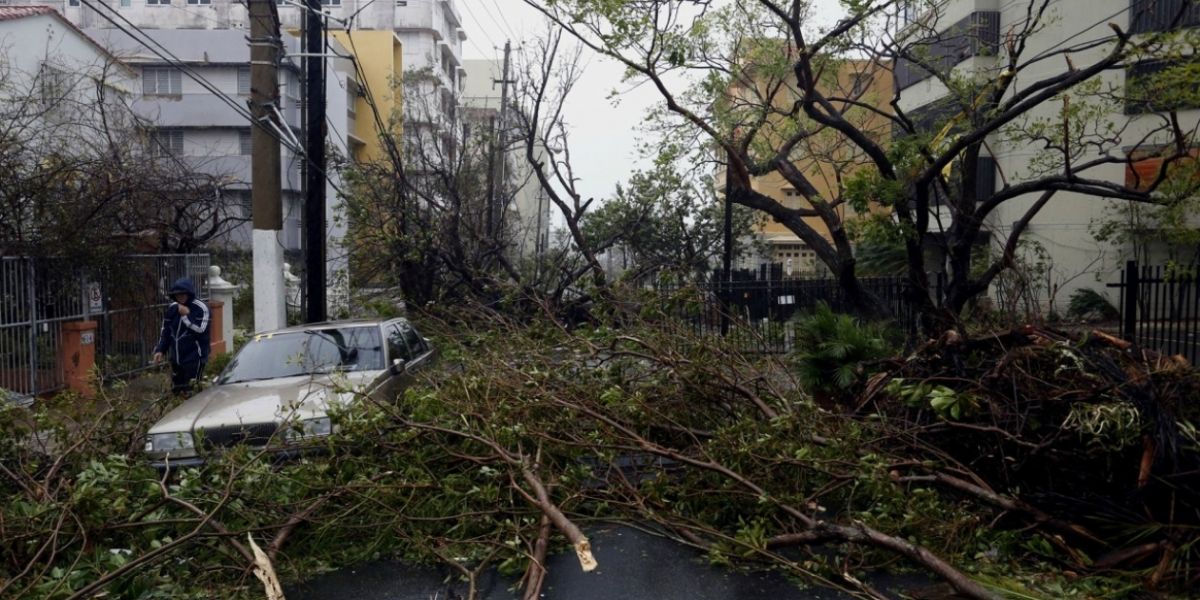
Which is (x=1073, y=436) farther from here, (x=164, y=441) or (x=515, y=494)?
(x=164, y=441)

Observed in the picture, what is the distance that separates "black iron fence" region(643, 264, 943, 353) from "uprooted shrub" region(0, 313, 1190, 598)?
1.53 m

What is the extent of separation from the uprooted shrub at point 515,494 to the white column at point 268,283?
20.8ft

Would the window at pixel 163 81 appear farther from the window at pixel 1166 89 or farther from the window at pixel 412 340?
the window at pixel 1166 89

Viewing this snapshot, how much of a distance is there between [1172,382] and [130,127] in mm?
19723

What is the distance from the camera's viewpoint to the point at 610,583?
19.6ft

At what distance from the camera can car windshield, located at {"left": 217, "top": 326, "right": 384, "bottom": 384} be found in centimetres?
941

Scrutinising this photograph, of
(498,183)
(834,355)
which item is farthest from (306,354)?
(498,183)

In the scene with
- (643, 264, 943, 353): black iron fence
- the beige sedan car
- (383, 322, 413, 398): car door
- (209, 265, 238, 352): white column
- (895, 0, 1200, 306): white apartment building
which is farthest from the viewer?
(895, 0, 1200, 306): white apartment building

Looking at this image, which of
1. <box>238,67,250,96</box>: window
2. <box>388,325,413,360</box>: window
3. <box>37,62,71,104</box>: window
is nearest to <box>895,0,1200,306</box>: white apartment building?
<box>388,325,413,360</box>: window

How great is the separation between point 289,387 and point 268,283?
19.9ft

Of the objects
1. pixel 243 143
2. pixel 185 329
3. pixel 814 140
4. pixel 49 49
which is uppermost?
pixel 243 143

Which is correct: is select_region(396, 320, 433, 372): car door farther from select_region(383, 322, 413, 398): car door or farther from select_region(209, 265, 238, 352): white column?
select_region(209, 265, 238, 352): white column

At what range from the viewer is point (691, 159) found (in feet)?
48.3

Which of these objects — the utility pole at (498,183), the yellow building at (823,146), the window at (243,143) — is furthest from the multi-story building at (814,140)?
the window at (243,143)
